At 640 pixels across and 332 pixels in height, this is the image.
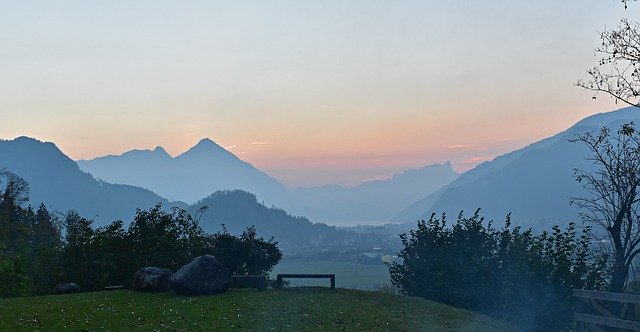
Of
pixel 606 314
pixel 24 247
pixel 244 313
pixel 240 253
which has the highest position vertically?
pixel 24 247

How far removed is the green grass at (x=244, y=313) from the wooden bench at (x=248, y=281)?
4.00 ft

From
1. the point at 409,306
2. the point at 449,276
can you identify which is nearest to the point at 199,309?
the point at 409,306

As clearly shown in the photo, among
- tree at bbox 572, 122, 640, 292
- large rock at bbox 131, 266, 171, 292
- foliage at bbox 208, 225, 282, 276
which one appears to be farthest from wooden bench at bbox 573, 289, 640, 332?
foliage at bbox 208, 225, 282, 276

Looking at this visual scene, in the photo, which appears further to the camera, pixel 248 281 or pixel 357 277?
pixel 357 277

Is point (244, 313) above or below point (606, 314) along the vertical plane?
below

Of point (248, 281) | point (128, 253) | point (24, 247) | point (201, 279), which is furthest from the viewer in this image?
point (24, 247)

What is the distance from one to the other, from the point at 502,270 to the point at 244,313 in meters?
13.7

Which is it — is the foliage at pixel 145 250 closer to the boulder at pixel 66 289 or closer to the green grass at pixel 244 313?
the boulder at pixel 66 289

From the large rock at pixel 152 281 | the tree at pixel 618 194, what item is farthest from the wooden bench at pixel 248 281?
the tree at pixel 618 194

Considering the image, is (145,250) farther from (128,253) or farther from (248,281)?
(248,281)

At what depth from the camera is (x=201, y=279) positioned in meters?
29.8

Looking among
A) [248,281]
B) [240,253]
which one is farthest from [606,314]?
[240,253]

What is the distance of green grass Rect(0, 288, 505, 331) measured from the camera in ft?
70.5

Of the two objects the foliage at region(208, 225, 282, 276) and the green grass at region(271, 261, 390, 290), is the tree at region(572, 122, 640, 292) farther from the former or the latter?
the green grass at region(271, 261, 390, 290)
